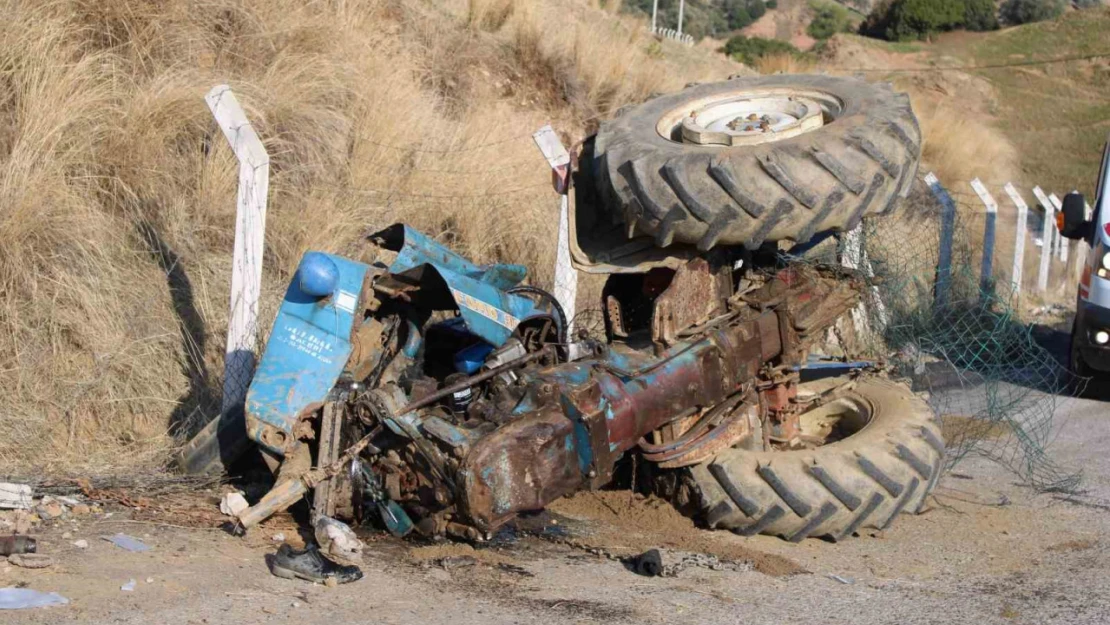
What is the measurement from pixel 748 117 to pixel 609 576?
8.45 ft

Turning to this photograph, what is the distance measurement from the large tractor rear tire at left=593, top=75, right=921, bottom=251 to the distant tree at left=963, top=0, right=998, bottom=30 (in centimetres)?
4256

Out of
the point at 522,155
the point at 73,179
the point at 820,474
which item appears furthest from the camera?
the point at 522,155

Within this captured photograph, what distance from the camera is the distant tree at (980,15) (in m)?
44.8

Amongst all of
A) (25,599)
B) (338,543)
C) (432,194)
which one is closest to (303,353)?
(338,543)

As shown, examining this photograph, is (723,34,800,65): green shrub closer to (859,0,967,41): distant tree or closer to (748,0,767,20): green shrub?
(859,0,967,41): distant tree

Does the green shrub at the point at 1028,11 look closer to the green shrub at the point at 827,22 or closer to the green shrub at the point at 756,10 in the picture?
the green shrub at the point at 827,22

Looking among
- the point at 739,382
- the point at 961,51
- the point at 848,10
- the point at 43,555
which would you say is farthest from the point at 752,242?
the point at 848,10

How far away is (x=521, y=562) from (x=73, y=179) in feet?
14.9

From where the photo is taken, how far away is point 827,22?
48031 mm

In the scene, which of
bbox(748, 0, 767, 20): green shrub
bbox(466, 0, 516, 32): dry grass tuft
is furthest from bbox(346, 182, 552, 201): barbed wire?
bbox(748, 0, 767, 20): green shrub

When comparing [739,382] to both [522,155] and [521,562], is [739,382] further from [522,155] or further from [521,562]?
[522,155]

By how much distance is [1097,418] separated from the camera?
861 centimetres

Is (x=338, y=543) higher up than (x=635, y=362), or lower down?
lower down

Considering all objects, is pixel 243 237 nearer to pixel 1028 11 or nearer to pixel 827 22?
pixel 827 22
